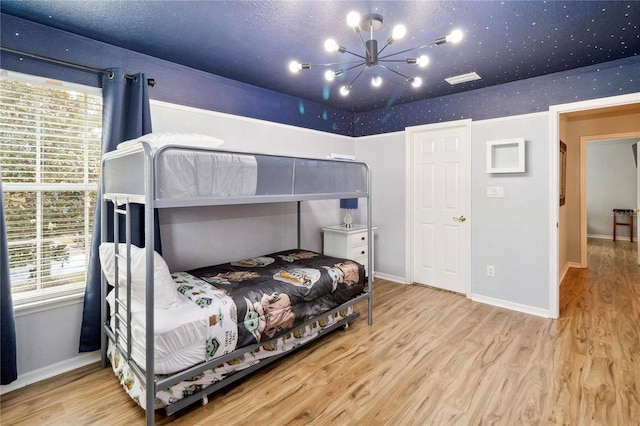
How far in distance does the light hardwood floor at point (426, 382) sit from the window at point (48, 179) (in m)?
0.76

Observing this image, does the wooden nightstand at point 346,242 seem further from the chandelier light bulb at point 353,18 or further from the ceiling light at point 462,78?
the chandelier light bulb at point 353,18

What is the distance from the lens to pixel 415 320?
3215 mm

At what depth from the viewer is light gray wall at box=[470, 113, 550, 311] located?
10.8 feet

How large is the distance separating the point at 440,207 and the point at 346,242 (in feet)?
4.12

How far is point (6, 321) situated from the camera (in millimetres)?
2029

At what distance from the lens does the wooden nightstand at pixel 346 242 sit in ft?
12.9

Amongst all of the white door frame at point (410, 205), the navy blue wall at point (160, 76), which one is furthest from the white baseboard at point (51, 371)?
the white door frame at point (410, 205)

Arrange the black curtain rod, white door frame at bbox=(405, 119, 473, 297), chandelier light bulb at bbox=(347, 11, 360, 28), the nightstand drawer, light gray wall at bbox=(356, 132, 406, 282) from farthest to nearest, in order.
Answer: light gray wall at bbox=(356, 132, 406, 282)
the nightstand drawer
white door frame at bbox=(405, 119, 473, 297)
the black curtain rod
chandelier light bulb at bbox=(347, 11, 360, 28)

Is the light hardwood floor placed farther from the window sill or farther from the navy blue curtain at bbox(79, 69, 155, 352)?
the window sill

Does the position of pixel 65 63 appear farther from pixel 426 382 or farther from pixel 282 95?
pixel 426 382

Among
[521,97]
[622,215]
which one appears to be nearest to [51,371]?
[521,97]

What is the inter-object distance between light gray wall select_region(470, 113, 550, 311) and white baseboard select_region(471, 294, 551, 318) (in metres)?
0.02

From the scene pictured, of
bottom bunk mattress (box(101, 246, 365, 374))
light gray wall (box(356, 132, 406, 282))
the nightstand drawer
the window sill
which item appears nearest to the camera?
bottom bunk mattress (box(101, 246, 365, 374))

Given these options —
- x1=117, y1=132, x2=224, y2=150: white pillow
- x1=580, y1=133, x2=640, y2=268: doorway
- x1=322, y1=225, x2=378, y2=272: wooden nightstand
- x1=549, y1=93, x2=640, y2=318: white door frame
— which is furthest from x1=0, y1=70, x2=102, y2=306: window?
x1=580, y1=133, x2=640, y2=268: doorway
